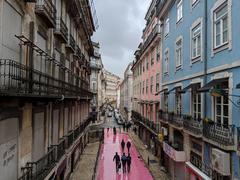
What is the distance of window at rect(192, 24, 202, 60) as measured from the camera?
48.4 ft

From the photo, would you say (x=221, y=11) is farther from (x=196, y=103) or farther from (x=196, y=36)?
(x=196, y=103)

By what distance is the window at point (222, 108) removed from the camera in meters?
11.6

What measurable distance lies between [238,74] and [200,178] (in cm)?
558

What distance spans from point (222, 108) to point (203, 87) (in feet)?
3.59

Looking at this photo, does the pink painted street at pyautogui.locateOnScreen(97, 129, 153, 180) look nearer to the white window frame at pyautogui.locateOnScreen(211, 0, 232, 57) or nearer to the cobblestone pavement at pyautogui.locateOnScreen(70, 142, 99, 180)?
the cobblestone pavement at pyautogui.locateOnScreen(70, 142, 99, 180)

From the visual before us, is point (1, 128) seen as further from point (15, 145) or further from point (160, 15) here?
point (160, 15)

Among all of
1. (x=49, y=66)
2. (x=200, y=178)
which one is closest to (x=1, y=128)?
(x=49, y=66)

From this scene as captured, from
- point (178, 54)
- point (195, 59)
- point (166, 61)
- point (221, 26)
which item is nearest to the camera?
point (221, 26)

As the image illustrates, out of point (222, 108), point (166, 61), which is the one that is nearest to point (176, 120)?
point (222, 108)

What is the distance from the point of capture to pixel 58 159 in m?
13.9

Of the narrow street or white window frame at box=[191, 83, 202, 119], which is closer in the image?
white window frame at box=[191, 83, 202, 119]

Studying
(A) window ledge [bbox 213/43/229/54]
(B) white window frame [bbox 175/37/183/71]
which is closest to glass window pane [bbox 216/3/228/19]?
(A) window ledge [bbox 213/43/229/54]

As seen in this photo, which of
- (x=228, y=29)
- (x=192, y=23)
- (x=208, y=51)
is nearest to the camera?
(x=228, y=29)

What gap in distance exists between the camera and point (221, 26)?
12.1m
